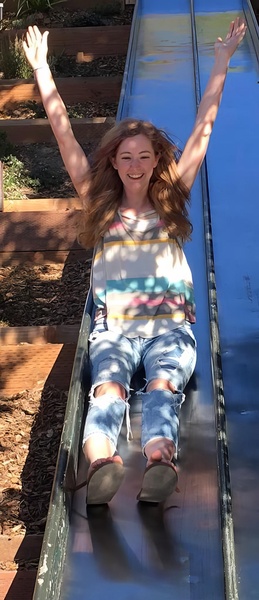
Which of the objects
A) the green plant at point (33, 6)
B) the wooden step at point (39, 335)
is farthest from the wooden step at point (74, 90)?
the wooden step at point (39, 335)

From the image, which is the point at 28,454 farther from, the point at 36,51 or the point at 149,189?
the point at 36,51

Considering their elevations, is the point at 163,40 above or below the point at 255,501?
above

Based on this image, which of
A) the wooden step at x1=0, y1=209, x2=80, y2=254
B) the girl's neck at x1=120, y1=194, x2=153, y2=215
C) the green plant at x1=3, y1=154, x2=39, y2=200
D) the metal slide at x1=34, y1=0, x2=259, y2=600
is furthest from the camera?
the green plant at x1=3, y1=154, x2=39, y2=200

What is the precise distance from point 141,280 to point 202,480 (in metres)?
0.96

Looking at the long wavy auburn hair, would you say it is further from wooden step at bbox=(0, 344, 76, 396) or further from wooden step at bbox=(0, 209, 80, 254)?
wooden step at bbox=(0, 209, 80, 254)

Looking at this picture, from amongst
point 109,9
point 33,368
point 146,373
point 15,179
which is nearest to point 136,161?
point 146,373

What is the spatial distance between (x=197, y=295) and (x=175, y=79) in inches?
171

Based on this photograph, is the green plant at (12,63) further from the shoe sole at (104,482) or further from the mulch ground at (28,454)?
the shoe sole at (104,482)

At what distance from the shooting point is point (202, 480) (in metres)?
3.83

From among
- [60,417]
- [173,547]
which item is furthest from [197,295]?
[173,547]

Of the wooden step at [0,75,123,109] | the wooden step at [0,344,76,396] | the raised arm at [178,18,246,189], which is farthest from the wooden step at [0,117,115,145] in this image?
the raised arm at [178,18,246,189]

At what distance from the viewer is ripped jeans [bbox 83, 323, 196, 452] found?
3.89 metres

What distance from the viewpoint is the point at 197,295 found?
5109 mm

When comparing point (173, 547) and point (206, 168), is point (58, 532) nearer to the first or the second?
point (173, 547)
